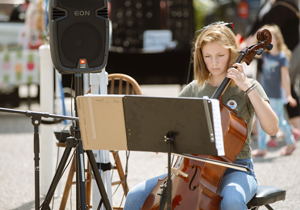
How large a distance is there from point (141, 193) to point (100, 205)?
0.32 metres

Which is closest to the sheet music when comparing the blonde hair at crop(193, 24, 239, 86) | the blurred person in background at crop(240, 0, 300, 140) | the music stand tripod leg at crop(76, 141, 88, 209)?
the blonde hair at crop(193, 24, 239, 86)

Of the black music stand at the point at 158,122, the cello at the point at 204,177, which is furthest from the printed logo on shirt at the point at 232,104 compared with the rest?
the black music stand at the point at 158,122

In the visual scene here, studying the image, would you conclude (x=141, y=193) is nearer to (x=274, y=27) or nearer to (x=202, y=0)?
(x=274, y=27)

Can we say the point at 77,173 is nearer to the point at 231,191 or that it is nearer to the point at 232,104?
the point at 231,191

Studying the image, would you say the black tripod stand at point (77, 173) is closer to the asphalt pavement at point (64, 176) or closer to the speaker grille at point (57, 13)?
the speaker grille at point (57, 13)

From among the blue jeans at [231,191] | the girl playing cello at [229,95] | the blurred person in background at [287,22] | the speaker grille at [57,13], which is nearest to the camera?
the blue jeans at [231,191]

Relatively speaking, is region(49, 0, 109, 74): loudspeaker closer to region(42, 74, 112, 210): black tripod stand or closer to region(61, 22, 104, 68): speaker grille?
region(61, 22, 104, 68): speaker grille

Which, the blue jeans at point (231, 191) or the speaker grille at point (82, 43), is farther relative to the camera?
the speaker grille at point (82, 43)

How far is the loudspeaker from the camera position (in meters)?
2.42

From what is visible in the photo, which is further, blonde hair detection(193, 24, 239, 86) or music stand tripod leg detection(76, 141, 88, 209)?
blonde hair detection(193, 24, 239, 86)

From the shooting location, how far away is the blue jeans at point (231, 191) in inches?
85.7

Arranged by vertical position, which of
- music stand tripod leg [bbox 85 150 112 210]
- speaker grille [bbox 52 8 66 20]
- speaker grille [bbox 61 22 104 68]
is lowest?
music stand tripod leg [bbox 85 150 112 210]

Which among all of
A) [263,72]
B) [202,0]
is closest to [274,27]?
[263,72]

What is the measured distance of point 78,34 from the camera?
2451 mm
